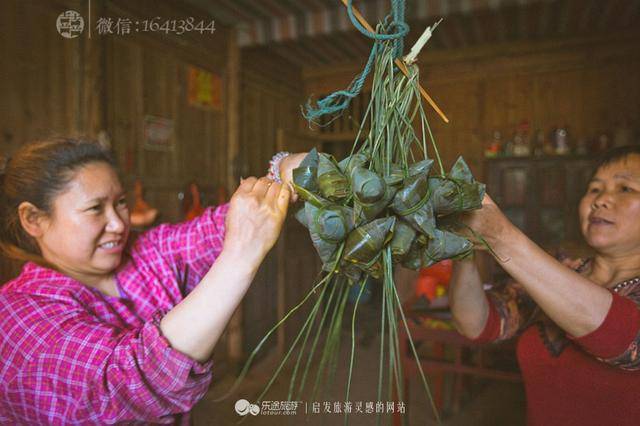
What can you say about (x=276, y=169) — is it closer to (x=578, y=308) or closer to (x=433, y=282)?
(x=578, y=308)

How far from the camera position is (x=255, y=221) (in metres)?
0.62

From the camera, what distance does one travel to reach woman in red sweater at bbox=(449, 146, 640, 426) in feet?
2.21

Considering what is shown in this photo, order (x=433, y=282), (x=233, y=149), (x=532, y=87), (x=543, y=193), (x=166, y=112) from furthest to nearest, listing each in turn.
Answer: (x=532, y=87)
(x=543, y=193)
(x=233, y=149)
(x=433, y=282)
(x=166, y=112)

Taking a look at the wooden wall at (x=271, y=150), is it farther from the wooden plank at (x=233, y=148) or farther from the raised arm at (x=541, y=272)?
the raised arm at (x=541, y=272)

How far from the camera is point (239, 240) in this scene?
61 centimetres

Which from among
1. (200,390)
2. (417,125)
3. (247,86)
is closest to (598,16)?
(247,86)

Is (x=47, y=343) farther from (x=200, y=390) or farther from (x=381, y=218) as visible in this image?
(x=381, y=218)

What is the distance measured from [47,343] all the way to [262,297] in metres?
2.40

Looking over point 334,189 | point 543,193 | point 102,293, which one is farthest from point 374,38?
point 543,193

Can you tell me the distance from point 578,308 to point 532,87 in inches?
119

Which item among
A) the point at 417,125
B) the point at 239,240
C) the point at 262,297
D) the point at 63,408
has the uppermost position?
the point at 417,125

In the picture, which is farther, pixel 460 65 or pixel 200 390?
pixel 460 65

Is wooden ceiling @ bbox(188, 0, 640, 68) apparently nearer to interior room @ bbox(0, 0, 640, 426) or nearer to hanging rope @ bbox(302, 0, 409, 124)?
interior room @ bbox(0, 0, 640, 426)

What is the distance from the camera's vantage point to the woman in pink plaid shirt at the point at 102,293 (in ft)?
1.98
